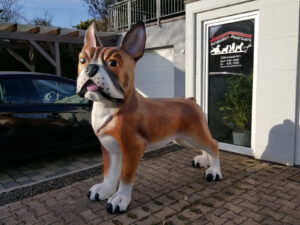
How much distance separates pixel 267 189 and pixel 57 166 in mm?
3310

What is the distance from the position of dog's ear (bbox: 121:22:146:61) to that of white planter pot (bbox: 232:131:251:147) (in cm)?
310

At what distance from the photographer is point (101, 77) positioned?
7.61 ft

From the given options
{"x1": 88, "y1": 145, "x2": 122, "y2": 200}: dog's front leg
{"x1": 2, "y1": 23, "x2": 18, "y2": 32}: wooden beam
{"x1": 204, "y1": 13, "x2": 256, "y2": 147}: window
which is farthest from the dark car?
{"x1": 2, "y1": 23, "x2": 18, "y2": 32}: wooden beam

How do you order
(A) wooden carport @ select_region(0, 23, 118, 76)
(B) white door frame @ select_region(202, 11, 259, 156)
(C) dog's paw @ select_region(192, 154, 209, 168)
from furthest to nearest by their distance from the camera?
(A) wooden carport @ select_region(0, 23, 118, 76) → (B) white door frame @ select_region(202, 11, 259, 156) → (C) dog's paw @ select_region(192, 154, 209, 168)

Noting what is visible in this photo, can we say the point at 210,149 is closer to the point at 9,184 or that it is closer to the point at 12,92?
the point at 9,184

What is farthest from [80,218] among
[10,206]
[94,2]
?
[94,2]

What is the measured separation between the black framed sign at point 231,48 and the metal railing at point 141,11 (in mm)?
2983

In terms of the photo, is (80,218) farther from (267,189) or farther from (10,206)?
(267,189)

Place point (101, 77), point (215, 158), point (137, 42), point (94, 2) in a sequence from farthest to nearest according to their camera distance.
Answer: point (94, 2)
point (215, 158)
point (137, 42)
point (101, 77)

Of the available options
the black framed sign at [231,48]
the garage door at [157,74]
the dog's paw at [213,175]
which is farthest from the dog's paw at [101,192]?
the garage door at [157,74]

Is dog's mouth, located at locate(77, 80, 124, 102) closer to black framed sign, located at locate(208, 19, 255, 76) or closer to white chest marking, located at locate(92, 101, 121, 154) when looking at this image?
white chest marking, located at locate(92, 101, 121, 154)

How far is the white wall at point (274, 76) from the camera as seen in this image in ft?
13.4

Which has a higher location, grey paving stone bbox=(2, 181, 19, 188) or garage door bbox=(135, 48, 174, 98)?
garage door bbox=(135, 48, 174, 98)

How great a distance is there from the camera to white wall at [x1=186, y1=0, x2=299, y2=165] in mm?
4098
